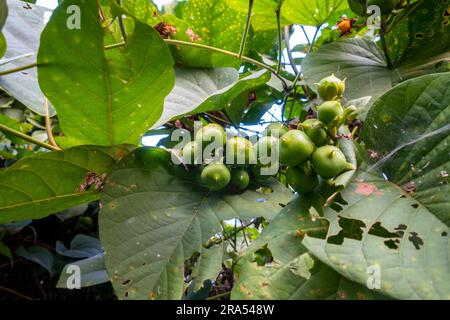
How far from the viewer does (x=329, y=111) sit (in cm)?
63

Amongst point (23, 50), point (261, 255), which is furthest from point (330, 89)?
point (23, 50)

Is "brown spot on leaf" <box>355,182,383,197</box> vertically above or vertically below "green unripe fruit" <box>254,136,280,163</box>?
below

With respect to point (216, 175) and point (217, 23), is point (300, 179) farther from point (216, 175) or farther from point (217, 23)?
point (217, 23)

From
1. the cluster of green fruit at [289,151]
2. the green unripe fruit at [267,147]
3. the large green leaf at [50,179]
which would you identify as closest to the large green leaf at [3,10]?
the large green leaf at [50,179]

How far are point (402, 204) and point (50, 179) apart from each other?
22.8 inches

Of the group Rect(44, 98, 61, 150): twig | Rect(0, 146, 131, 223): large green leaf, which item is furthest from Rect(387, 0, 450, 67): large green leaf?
Rect(44, 98, 61, 150): twig

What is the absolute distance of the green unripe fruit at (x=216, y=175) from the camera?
688 mm

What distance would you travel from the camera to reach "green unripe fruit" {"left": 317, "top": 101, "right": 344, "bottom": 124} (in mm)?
631

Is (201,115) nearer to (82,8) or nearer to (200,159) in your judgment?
(200,159)

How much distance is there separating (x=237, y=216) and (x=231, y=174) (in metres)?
0.08

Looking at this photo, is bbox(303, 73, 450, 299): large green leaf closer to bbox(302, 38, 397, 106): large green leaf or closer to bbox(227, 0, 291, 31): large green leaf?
bbox(302, 38, 397, 106): large green leaf

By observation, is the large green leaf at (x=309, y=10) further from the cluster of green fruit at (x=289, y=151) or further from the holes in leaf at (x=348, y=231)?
the holes in leaf at (x=348, y=231)

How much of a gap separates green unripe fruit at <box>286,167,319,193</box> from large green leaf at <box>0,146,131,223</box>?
309 millimetres
